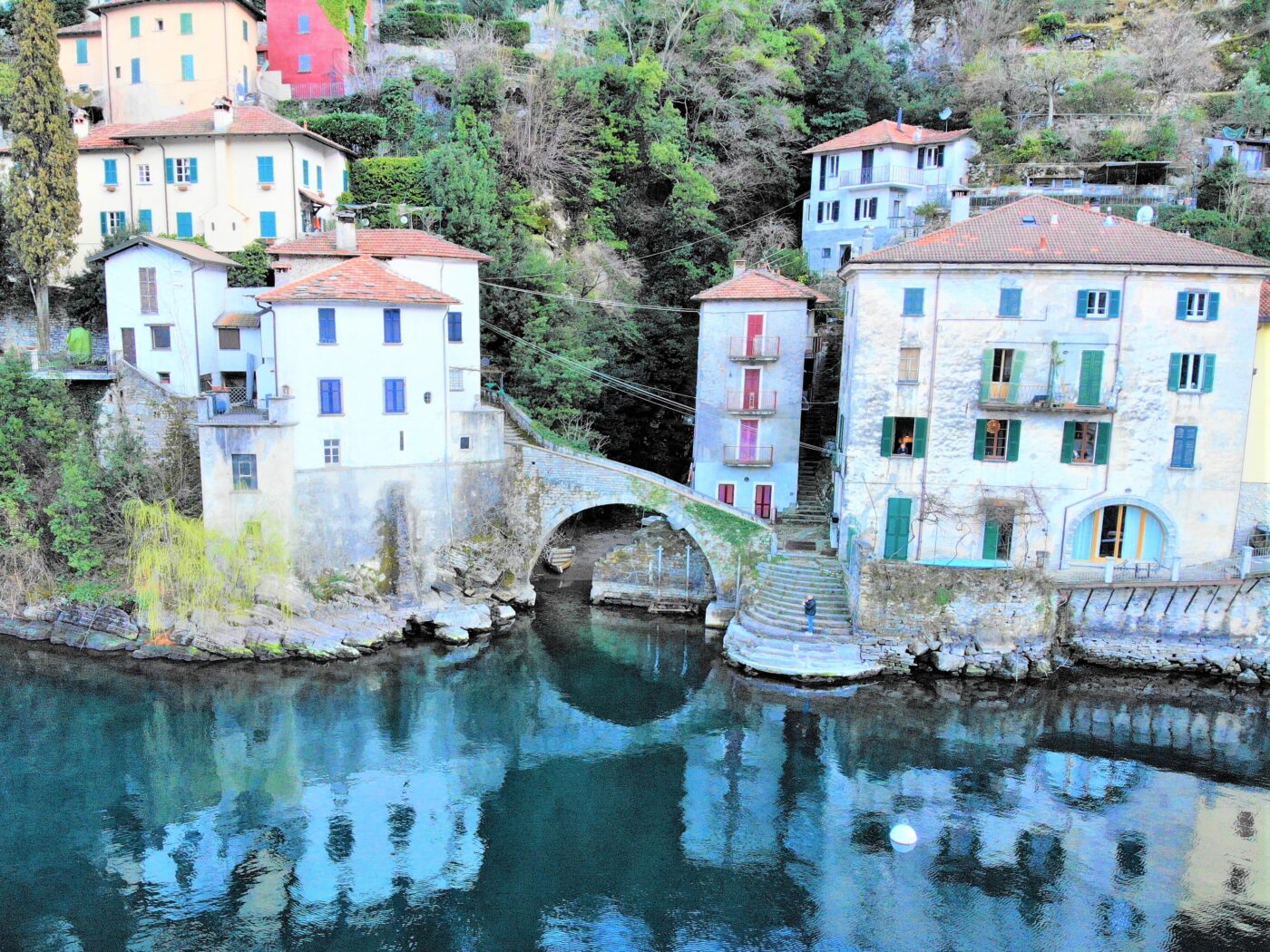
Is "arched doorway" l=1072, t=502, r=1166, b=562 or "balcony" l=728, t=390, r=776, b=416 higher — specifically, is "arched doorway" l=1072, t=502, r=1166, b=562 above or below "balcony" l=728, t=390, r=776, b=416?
below

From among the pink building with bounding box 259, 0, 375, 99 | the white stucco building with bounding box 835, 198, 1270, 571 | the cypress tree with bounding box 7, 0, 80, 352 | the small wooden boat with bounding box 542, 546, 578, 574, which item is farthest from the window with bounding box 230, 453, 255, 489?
the pink building with bounding box 259, 0, 375, 99

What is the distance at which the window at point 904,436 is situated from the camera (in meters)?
29.7

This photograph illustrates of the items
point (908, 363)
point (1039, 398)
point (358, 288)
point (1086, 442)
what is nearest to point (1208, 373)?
point (1086, 442)

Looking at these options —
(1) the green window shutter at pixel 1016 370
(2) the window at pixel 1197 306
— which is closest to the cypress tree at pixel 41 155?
(1) the green window shutter at pixel 1016 370

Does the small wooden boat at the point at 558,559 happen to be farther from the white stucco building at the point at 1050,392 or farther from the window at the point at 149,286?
the window at the point at 149,286

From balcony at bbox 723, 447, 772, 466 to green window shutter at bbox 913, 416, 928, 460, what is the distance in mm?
6777

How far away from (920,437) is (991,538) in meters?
4.02

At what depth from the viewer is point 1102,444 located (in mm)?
29094

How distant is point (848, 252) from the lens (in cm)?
4625

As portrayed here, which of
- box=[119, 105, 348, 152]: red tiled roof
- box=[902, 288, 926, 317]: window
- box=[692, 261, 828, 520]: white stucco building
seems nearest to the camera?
box=[902, 288, 926, 317]: window

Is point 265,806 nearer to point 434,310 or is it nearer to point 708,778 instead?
point 708,778

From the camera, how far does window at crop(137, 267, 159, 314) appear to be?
3412cm

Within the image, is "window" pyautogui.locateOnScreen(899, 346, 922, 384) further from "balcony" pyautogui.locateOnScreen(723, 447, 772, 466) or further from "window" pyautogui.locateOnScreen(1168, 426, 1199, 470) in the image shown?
"window" pyautogui.locateOnScreen(1168, 426, 1199, 470)

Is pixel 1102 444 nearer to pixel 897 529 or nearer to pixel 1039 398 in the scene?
pixel 1039 398
